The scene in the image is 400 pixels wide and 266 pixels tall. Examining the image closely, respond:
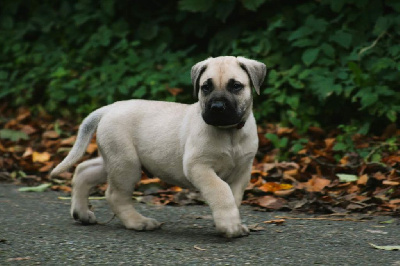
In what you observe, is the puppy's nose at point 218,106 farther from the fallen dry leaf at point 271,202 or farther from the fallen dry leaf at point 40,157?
the fallen dry leaf at point 40,157

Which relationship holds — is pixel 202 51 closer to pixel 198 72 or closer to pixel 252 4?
pixel 252 4

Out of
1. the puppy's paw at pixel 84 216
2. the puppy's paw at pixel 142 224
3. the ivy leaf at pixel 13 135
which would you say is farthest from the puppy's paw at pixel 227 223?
the ivy leaf at pixel 13 135

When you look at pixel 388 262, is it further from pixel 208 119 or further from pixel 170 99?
pixel 170 99

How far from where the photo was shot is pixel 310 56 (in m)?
7.22

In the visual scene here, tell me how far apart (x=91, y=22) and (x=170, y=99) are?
2.32 m

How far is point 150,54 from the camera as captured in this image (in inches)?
347

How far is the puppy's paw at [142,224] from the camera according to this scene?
4.54 meters

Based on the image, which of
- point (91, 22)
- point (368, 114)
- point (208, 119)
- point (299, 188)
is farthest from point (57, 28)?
point (208, 119)

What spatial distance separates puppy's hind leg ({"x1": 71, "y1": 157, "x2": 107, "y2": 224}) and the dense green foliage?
2.80 meters

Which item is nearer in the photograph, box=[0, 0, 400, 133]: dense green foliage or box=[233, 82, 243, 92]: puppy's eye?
box=[233, 82, 243, 92]: puppy's eye

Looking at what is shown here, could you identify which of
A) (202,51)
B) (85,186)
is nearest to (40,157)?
(85,186)

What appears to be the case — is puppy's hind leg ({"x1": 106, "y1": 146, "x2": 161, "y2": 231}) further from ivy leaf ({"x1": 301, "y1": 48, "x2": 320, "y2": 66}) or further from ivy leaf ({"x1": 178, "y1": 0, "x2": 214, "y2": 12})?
ivy leaf ({"x1": 178, "y1": 0, "x2": 214, "y2": 12})

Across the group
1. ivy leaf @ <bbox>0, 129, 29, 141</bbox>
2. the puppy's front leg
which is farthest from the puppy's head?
ivy leaf @ <bbox>0, 129, 29, 141</bbox>

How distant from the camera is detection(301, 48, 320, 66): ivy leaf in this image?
7191 mm
